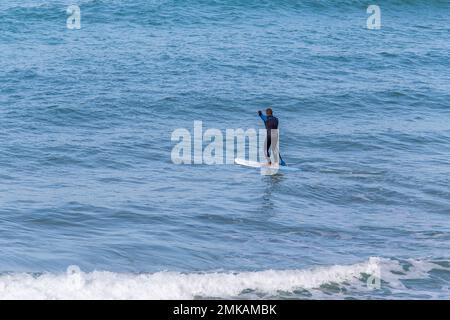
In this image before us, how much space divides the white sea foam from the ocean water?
0.03 meters

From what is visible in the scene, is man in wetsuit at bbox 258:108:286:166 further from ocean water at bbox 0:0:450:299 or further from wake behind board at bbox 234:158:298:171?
ocean water at bbox 0:0:450:299

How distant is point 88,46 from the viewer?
2875cm

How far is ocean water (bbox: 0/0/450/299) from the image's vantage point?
→ 1227cm

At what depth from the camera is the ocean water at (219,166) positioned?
12.3m

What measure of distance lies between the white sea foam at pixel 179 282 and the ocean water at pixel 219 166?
33 mm

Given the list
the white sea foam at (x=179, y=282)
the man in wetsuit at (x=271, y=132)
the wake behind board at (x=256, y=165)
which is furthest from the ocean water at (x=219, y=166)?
the man in wetsuit at (x=271, y=132)

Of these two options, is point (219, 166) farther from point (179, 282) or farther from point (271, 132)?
point (179, 282)

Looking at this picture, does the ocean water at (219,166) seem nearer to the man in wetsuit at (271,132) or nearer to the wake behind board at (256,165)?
the wake behind board at (256,165)

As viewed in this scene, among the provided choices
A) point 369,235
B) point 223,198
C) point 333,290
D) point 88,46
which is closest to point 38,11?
point 88,46

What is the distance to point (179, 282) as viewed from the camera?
11.6 metres

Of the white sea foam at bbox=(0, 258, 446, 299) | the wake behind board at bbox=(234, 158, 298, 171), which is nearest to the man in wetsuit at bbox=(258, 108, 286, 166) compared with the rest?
the wake behind board at bbox=(234, 158, 298, 171)

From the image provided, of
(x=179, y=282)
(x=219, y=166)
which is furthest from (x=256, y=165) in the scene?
(x=179, y=282)

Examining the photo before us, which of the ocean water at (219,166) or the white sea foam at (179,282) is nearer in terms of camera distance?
the white sea foam at (179,282)

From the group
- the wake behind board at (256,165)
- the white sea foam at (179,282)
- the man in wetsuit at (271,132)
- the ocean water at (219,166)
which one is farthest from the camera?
the man in wetsuit at (271,132)
